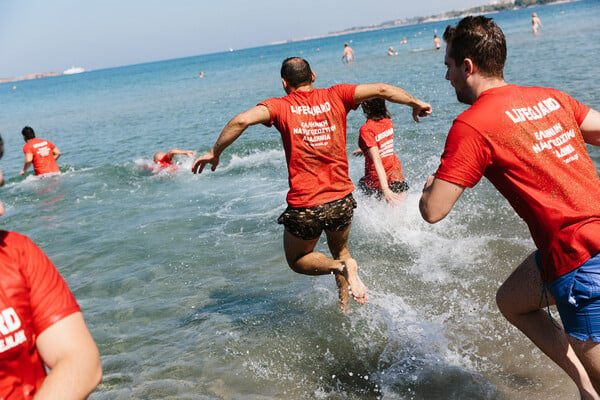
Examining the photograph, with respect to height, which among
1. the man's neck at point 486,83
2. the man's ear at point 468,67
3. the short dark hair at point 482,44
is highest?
the short dark hair at point 482,44

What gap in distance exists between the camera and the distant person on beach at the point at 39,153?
12.9 m

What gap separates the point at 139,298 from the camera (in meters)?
6.33

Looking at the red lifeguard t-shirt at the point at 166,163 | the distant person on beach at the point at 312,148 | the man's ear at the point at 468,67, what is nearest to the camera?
the man's ear at the point at 468,67

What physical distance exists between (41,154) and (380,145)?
10651 millimetres

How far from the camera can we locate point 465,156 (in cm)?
243

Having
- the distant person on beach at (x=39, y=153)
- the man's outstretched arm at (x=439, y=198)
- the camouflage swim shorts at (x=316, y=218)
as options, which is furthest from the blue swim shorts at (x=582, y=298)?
the distant person on beach at (x=39, y=153)

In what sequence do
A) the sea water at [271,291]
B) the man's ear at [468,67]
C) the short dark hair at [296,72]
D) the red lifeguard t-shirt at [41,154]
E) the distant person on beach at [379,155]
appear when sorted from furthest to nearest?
1. the red lifeguard t-shirt at [41,154]
2. the distant person on beach at [379,155]
3. the short dark hair at [296,72]
4. the sea water at [271,291]
5. the man's ear at [468,67]

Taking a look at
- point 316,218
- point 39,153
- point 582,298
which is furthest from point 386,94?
point 39,153

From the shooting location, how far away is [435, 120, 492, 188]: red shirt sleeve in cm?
241

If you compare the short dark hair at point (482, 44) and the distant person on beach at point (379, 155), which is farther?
the distant person on beach at point (379, 155)

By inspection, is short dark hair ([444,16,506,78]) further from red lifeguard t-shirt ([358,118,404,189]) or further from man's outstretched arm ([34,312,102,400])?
red lifeguard t-shirt ([358,118,404,189])

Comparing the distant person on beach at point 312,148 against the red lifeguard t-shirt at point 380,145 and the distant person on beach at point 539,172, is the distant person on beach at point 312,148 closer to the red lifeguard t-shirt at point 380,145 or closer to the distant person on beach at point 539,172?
the red lifeguard t-shirt at point 380,145

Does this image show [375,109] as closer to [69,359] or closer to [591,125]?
[591,125]

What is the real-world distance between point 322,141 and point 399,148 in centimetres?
777
